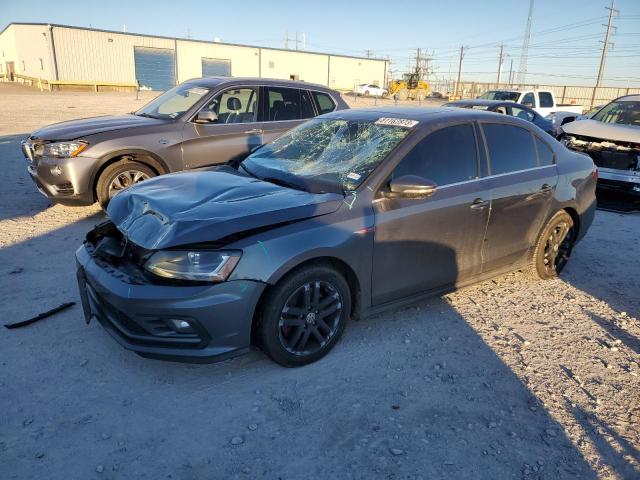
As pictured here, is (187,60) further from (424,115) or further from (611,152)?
(424,115)

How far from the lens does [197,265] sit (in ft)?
9.36

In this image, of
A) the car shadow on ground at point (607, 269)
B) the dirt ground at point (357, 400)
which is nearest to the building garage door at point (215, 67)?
the car shadow on ground at point (607, 269)

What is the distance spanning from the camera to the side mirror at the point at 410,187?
132 inches

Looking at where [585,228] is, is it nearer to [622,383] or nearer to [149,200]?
[622,383]

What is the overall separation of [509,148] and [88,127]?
5.01m

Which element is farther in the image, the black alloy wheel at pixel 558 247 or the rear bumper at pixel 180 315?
the black alloy wheel at pixel 558 247

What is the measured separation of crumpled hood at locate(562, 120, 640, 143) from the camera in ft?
26.8

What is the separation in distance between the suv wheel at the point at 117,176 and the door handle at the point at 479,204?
161 inches

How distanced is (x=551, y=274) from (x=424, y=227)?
215 cm

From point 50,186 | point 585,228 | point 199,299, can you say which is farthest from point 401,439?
point 50,186

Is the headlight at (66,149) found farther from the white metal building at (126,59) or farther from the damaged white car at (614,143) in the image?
the white metal building at (126,59)

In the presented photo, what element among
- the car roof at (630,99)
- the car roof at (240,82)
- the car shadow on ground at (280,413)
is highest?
the car roof at (240,82)

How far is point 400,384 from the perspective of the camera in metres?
3.19

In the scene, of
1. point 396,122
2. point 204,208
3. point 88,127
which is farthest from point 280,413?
point 88,127
